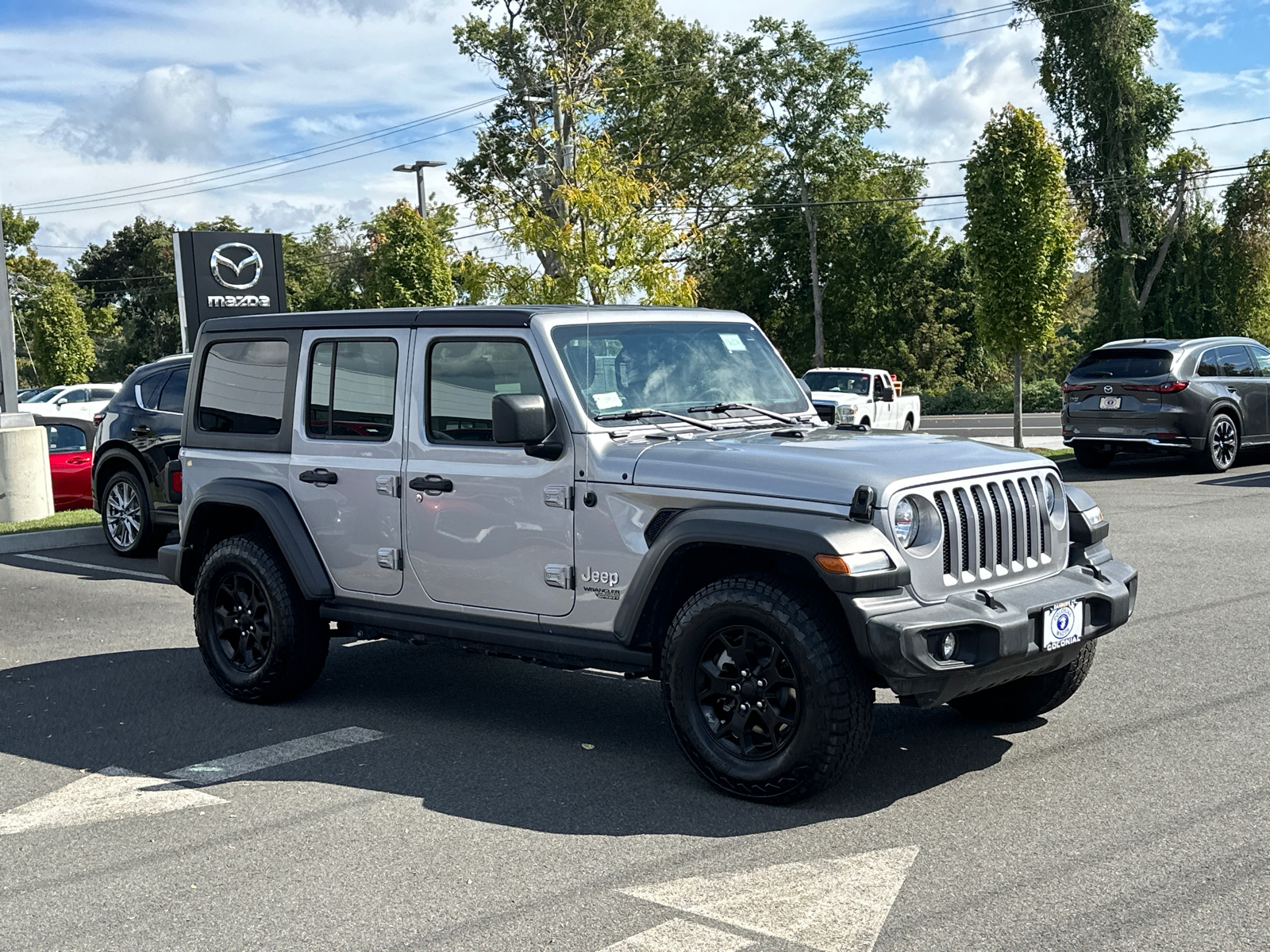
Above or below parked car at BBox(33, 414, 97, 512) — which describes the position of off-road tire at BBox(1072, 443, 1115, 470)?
below

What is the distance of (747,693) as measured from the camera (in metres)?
5.10

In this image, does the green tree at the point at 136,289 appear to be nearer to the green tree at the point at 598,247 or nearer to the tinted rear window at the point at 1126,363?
the green tree at the point at 598,247

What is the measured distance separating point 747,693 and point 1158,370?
45.6 ft

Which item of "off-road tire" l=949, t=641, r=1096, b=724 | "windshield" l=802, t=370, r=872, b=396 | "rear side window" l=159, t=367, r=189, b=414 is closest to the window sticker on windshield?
"off-road tire" l=949, t=641, r=1096, b=724

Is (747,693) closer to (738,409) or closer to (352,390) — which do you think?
(738,409)

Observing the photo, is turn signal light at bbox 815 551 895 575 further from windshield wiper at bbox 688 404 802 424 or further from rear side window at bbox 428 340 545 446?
rear side window at bbox 428 340 545 446

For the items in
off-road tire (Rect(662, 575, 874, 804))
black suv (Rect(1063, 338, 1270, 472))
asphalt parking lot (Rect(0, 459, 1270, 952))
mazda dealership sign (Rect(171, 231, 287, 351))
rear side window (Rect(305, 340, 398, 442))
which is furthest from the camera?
mazda dealership sign (Rect(171, 231, 287, 351))

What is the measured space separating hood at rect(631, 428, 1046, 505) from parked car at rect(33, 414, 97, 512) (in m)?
12.5

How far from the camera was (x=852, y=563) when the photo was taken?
475cm

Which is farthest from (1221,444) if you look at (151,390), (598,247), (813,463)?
(813,463)

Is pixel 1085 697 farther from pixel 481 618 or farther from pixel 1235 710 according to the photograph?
pixel 481 618

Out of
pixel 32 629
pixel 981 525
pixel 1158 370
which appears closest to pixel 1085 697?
pixel 981 525

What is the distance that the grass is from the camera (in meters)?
14.0

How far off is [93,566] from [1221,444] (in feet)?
45.4
